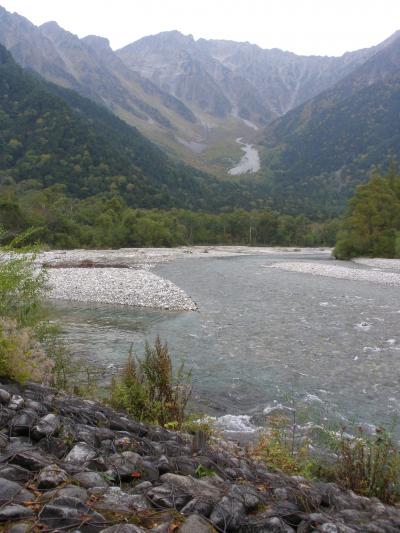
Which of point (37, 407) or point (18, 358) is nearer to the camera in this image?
point (37, 407)

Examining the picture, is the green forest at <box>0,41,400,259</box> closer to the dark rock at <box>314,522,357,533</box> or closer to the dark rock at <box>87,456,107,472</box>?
the dark rock at <box>87,456,107,472</box>

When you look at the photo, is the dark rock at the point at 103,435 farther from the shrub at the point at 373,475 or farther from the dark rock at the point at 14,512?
the shrub at the point at 373,475

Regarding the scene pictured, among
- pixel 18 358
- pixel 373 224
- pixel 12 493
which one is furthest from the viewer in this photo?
pixel 373 224

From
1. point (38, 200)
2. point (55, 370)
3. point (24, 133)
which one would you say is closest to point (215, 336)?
point (55, 370)

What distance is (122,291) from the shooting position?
26969 millimetres

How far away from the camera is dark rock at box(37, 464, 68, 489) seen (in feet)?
12.5

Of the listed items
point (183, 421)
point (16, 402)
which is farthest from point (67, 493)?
point (183, 421)

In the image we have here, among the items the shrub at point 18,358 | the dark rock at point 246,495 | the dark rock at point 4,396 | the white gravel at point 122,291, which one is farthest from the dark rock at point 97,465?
the white gravel at point 122,291

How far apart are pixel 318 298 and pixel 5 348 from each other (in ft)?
72.7

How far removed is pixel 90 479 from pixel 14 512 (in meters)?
0.88

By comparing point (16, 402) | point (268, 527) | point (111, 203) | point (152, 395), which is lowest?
point (152, 395)

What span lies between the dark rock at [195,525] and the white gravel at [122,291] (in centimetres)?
1856

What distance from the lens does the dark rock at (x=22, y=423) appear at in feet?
16.3

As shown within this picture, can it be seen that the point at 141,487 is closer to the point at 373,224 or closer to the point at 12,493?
the point at 12,493
